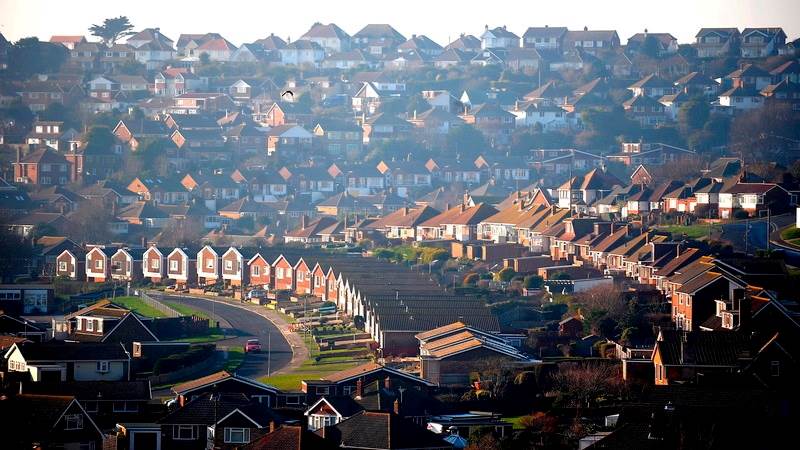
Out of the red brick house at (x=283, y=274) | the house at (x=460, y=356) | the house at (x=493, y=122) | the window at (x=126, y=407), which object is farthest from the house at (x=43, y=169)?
the window at (x=126, y=407)

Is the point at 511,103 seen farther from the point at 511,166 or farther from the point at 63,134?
the point at 63,134

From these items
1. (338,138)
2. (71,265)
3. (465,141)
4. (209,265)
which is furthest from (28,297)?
(465,141)

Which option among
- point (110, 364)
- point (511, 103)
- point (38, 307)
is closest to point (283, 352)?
point (110, 364)

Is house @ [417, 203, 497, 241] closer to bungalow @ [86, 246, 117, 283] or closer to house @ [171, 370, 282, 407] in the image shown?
bungalow @ [86, 246, 117, 283]

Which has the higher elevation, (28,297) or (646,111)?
(646,111)

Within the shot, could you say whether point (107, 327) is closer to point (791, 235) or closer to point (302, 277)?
point (302, 277)

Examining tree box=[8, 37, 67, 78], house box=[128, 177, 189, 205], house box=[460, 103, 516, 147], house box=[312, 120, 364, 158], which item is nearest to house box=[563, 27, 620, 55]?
house box=[460, 103, 516, 147]

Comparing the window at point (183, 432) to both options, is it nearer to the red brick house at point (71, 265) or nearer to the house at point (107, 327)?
the house at point (107, 327)
